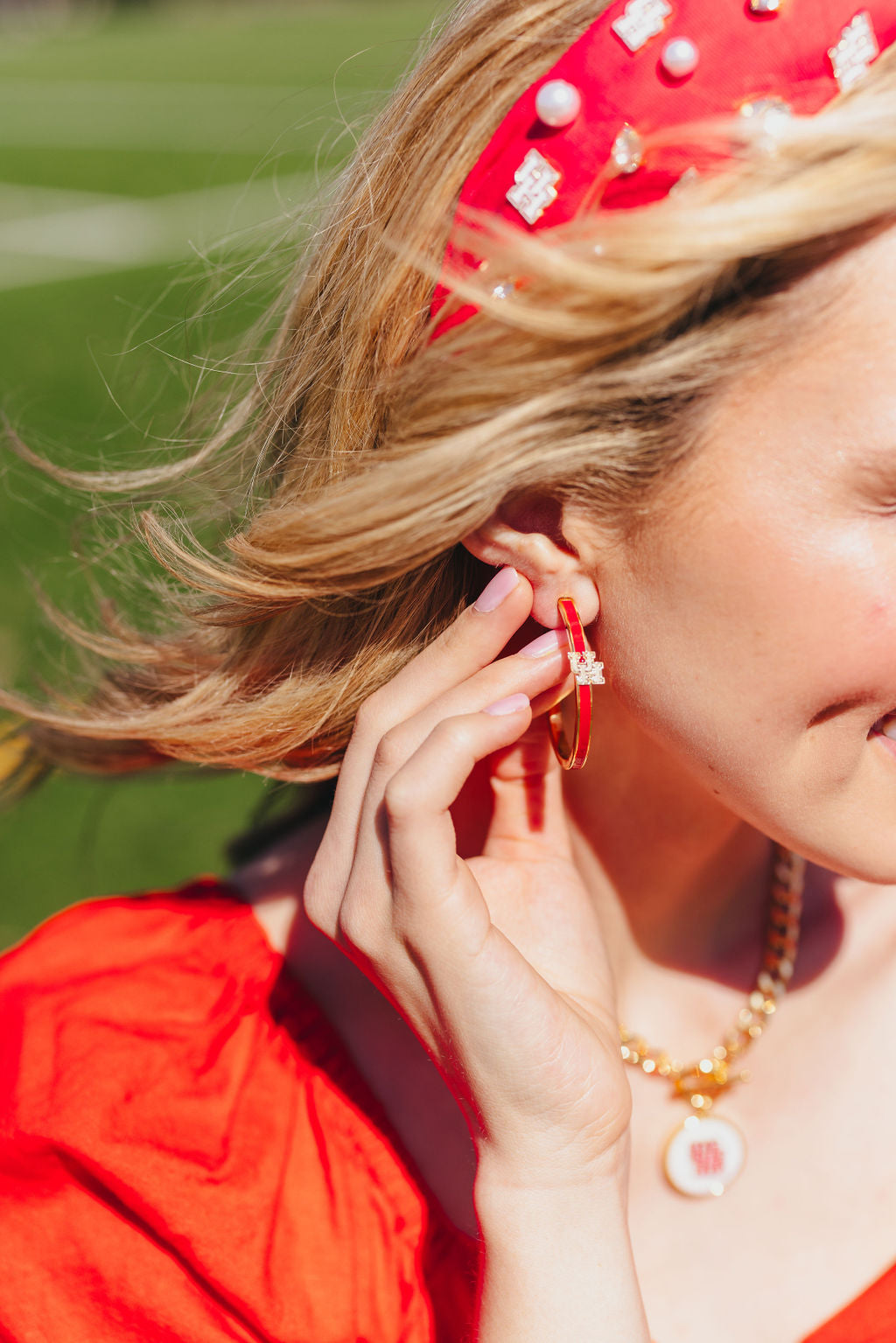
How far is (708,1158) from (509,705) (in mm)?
874

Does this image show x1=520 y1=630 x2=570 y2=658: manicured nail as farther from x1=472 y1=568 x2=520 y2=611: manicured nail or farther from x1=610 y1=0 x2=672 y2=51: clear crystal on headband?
x1=610 y1=0 x2=672 y2=51: clear crystal on headband

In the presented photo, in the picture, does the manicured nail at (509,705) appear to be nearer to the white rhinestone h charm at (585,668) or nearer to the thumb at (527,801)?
the white rhinestone h charm at (585,668)

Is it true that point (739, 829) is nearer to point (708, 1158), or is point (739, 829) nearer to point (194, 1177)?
point (708, 1158)

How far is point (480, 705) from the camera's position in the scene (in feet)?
6.17

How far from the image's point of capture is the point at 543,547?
184 cm

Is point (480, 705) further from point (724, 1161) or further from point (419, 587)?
point (724, 1161)

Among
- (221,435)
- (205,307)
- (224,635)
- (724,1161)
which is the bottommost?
(724,1161)

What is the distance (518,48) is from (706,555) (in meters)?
0.72

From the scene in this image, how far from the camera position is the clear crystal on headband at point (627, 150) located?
5.21ft

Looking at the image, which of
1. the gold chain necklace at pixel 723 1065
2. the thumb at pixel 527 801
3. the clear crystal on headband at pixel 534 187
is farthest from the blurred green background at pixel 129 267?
the gold chain necklace at pixel 723 1065

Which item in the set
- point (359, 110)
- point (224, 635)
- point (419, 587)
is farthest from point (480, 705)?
point (359, 110)

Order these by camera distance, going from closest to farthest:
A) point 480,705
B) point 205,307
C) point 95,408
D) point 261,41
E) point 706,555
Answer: point 706,555
point 480,705
point 205,307
point 95,408
point 261,41

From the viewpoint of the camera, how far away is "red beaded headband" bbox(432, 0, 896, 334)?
1.54 m

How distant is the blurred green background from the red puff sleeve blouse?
59 centimetres
